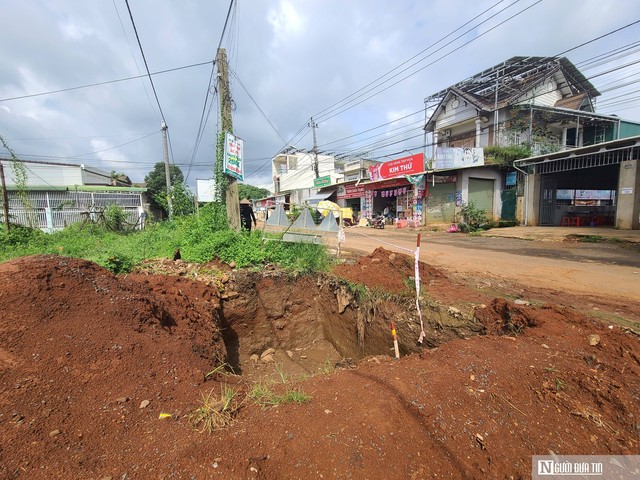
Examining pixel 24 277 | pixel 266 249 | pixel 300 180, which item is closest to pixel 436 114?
pixel 300 180

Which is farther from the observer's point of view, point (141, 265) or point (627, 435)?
point (141, 265)

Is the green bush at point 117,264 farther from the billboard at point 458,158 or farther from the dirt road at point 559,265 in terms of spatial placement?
the billboard at point 458,158

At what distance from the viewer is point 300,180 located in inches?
1688

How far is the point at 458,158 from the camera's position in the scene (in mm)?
17641

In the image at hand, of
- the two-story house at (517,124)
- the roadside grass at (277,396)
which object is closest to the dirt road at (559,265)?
the roadside grass at (277,396)

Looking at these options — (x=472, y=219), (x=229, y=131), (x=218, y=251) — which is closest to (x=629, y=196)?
A: (x=472, y=219)

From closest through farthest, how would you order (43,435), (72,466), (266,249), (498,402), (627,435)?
(72,466), (43,435), (627,435), (498,402), (266,249)

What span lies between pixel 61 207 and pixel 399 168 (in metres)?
19.4

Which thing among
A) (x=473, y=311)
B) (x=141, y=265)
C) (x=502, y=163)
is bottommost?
(x=473, y=311)

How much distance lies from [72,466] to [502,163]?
21015 millimetres

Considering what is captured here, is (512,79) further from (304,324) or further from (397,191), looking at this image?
(304,324)

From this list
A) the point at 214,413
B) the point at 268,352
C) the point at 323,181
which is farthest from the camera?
the point at 323,181

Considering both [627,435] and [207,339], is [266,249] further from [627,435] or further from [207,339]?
[627,435]

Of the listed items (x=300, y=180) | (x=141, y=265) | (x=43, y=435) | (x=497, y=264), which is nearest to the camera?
(x=43, y=435)
